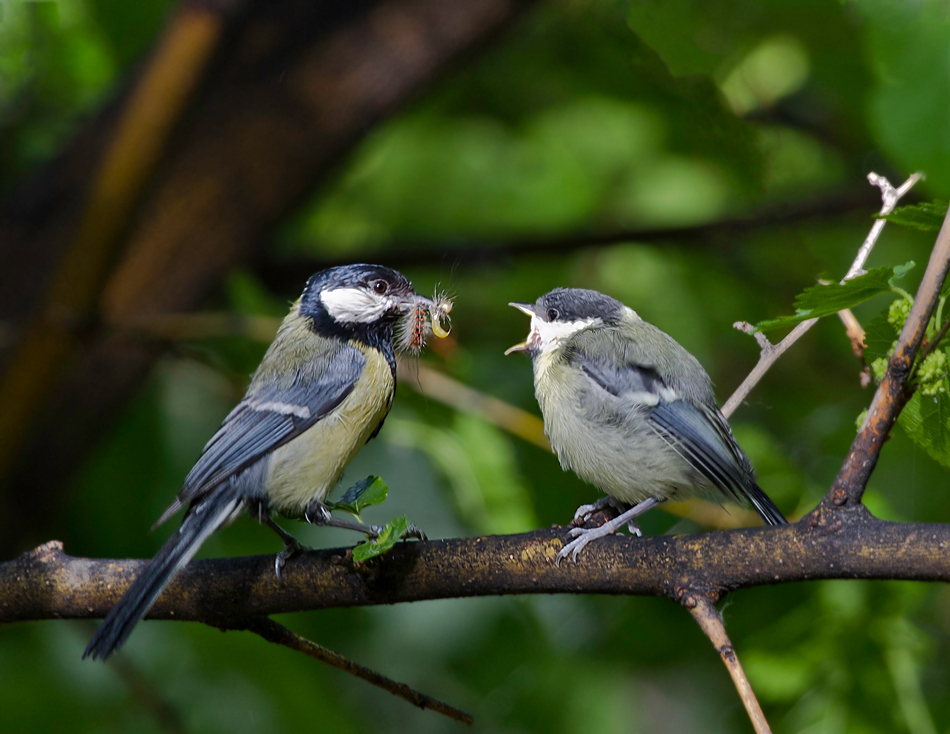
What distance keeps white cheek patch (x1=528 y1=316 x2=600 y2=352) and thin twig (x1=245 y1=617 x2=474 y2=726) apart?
0.72 metres

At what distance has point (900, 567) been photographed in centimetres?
92

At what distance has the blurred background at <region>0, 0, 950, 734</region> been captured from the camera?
6.04ft

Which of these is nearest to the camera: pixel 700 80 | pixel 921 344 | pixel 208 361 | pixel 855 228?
pixel 921 344

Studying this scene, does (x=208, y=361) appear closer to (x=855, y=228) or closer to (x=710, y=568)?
(x=710, y=568)

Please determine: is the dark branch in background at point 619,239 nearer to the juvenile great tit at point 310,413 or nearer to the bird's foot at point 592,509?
the juvenile great tit at point 310,413

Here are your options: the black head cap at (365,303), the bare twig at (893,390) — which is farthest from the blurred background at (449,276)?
the bare twig at (893,390)

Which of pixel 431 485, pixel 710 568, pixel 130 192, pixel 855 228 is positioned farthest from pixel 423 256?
pixel 710 568

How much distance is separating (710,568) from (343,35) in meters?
2.22

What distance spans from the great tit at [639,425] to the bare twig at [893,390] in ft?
1.42

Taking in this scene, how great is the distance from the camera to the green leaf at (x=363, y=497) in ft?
3.64

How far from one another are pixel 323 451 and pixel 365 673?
1.55 ft

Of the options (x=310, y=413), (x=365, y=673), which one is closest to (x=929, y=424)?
(x=365, y=673)

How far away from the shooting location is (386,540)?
101 centimetres

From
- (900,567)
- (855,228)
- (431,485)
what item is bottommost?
(431,485)
